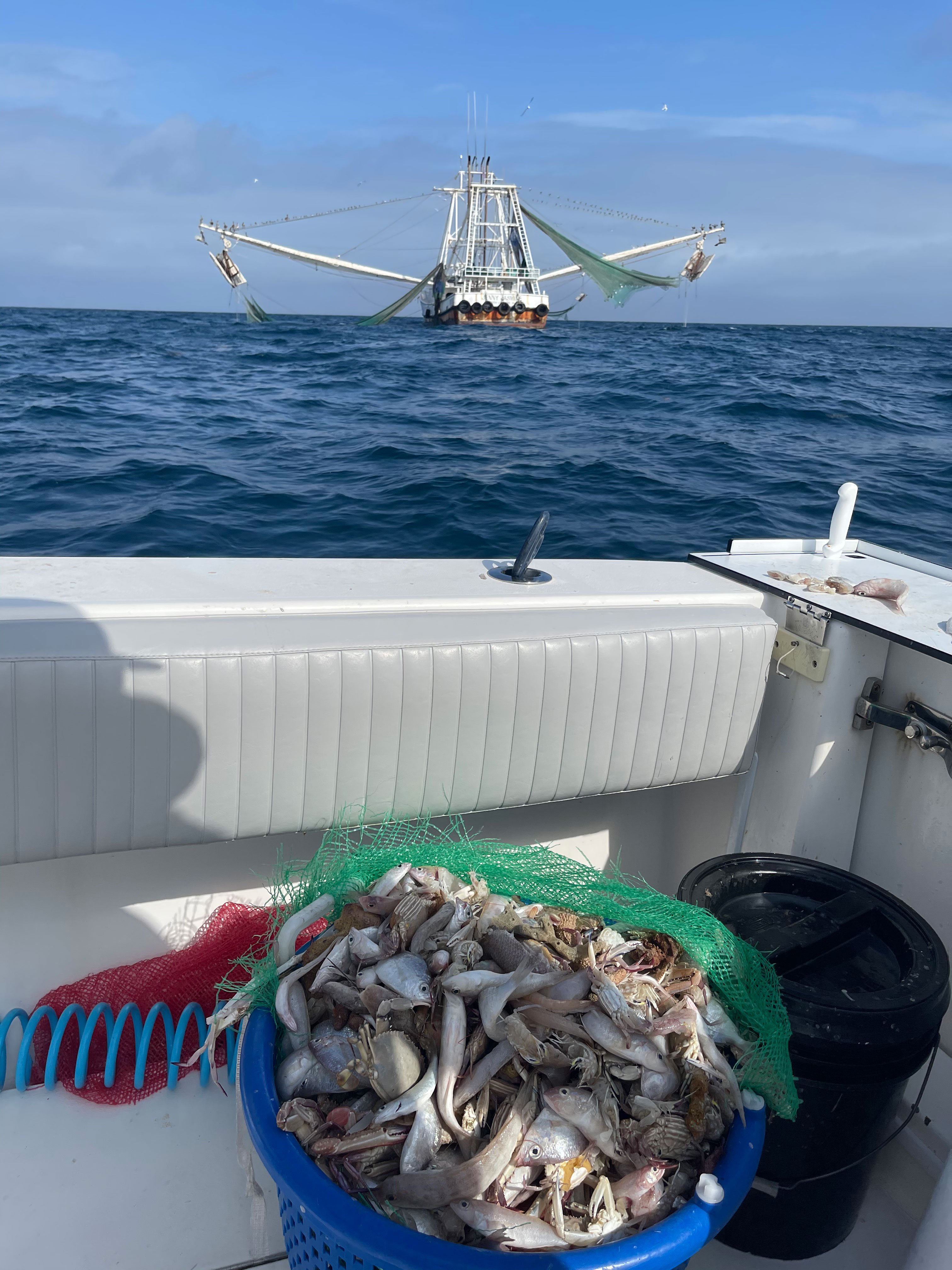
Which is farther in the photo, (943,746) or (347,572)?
(347,572)

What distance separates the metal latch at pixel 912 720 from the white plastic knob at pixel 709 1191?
3.69 feet

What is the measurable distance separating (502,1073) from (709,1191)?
0.27 meters

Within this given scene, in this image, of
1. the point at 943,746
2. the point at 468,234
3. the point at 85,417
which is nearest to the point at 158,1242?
the point at 943,746

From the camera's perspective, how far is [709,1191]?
988 mm

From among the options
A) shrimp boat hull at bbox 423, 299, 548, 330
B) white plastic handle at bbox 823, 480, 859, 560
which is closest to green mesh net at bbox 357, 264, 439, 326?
shrimp boat hull at bbox 423, 299, 548, 330

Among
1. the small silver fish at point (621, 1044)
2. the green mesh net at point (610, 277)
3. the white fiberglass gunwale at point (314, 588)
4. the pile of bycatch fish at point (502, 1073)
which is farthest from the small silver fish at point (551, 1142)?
the green mesh net at point (610, 277)

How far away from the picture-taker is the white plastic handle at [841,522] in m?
2.35

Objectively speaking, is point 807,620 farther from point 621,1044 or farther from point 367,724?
point 621,1044

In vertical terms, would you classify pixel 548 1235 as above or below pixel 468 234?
below

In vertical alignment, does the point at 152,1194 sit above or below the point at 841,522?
below

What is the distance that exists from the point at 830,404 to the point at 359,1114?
1513 centimetres

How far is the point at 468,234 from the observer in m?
41.4

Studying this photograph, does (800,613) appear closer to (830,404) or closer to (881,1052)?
(881,1052)

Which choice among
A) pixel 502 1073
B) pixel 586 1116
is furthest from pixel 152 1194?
pixel 586 1116
